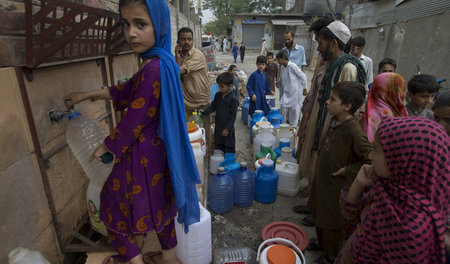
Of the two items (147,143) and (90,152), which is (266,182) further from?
(147,143)

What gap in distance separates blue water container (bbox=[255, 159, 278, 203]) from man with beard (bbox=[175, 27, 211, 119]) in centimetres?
158

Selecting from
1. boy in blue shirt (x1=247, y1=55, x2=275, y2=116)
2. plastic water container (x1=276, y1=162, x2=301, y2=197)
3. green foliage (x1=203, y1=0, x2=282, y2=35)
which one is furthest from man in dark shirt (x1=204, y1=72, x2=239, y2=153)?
green foliage (x1=203, y1=0, x2=282, y2=35)

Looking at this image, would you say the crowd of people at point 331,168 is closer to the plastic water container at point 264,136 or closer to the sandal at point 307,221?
the sandal at point 307,221

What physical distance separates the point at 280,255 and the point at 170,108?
54.8 inches

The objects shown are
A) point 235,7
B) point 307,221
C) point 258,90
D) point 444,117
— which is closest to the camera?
point 444,117

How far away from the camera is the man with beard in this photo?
398 cm

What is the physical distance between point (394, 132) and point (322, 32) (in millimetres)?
2171

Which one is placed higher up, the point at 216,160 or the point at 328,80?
the point at 328,80

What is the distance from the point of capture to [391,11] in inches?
389

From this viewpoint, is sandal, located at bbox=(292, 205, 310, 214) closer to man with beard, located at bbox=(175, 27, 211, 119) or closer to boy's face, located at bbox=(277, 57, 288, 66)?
man with beard, located at bbox=(175, 27, 211, 119)

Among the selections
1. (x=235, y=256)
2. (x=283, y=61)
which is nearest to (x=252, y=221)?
(x=235, y=256)

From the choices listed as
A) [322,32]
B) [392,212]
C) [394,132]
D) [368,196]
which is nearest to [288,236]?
[368,196]

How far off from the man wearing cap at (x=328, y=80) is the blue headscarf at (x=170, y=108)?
146 centimetres

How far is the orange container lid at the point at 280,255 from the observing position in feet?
6.15
